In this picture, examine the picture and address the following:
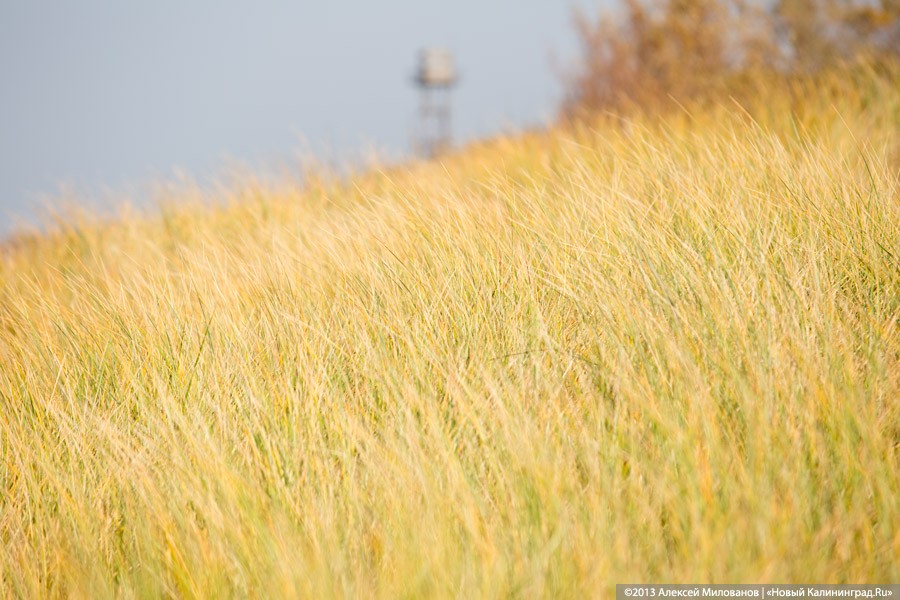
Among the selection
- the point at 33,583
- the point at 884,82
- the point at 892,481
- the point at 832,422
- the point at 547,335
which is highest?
the point at 884,82

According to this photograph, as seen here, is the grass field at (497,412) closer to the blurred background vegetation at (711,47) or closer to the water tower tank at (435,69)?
the blurred background vegetation at (711,47)

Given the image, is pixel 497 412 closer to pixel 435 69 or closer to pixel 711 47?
pixel 711 47

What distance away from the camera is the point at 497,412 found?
2.05 m

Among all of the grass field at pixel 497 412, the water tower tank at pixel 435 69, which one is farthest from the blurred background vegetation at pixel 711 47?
the water tower tank at pixel 435 69

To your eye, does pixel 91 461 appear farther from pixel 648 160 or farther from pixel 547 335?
pixel 648 160

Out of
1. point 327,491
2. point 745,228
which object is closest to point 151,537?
point 327,491

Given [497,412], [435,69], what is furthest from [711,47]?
[435,69]

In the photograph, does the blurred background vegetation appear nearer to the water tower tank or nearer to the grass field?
the grass field

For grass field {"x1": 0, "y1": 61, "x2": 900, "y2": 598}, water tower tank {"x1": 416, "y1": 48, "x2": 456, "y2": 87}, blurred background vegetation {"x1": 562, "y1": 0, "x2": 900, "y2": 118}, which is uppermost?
water tower tank {"x1": 416, "y1": 48, "x2": 456, "y2": 87}

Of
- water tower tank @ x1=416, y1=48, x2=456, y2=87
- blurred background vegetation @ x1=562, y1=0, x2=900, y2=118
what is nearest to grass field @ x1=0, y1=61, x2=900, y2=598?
blurred background vegetation @ x1=562, y1=0, x2=900, y2=118

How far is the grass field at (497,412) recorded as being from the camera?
1697 mm

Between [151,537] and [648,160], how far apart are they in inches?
110

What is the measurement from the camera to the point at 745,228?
8.80ft

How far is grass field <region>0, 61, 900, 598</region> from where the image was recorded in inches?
66.8
